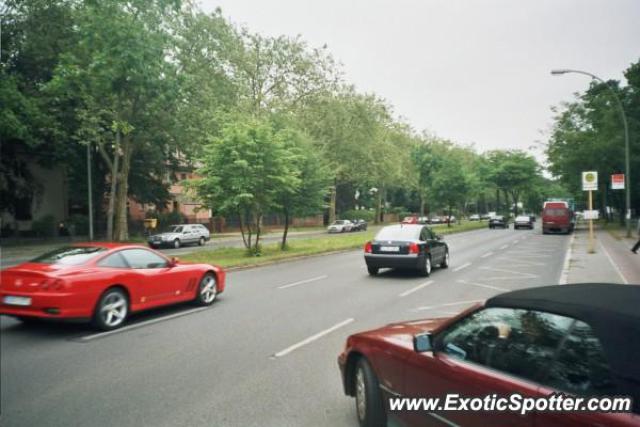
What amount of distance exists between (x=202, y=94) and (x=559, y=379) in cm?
3055

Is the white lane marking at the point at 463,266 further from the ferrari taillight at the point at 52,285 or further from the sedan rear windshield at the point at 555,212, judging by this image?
the sedan rear windshield at the point at 555,212

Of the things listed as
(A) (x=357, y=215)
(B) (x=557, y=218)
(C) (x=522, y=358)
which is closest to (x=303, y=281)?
(C) (x=522, y=358)

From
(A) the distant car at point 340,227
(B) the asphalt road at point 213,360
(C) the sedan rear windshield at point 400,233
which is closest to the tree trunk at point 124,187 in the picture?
(C) the sedan rear windshield at point 400,233

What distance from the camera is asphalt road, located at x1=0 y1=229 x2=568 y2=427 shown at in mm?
4191

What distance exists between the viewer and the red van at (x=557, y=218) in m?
34.9

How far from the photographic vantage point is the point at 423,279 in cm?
1290

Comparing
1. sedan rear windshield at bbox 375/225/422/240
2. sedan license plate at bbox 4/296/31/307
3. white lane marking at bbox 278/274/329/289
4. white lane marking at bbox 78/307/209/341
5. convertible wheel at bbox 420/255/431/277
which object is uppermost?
sedan rear windshield at bbox 375/225/422/240

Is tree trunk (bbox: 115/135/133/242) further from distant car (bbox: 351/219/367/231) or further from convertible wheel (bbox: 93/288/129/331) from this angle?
distant car (bbox: 351/219/367/231)

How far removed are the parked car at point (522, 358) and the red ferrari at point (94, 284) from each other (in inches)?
199

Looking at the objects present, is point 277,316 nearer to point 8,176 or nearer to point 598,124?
point 8,176

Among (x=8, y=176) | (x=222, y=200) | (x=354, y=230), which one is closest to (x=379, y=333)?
(x=222, y=200)

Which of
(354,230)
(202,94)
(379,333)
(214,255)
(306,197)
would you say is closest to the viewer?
(379,333)

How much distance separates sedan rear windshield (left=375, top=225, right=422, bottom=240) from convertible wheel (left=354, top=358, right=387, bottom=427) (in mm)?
9739

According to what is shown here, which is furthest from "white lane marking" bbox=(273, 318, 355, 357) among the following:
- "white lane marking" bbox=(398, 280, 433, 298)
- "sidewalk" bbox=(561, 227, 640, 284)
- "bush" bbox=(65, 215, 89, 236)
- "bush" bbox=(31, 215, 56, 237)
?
"bush" bbox=(65, 215, 89, 236)
